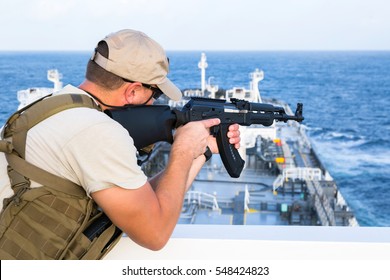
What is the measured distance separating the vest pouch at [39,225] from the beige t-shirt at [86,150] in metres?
0.07

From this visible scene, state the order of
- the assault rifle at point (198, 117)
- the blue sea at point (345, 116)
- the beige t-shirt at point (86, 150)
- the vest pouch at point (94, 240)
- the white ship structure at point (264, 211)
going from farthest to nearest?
the blue sea at point (345, 116) → the white ship structure at point (264, 211) → the assault rifle at point (198, 117) → the vest pouch at point (94, 240) → the beige t-shirt at point (86, 150)

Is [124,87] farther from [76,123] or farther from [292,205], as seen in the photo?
[292,205]

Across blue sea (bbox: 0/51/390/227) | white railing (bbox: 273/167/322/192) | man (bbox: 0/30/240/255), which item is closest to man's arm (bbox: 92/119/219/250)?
man (bbox: 0/30/240/255)

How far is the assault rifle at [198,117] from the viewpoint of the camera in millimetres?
1827

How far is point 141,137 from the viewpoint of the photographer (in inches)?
73.2

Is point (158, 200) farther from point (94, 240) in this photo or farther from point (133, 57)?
point (133, 57)

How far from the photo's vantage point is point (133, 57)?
1.69m

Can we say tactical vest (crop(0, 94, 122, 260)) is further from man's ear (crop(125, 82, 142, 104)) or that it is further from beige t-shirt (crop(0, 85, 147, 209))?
man's ear (crop(125, 82, 142, 104))

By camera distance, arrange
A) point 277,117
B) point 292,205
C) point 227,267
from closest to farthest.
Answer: point 227,267
point 277,117
point 292,205

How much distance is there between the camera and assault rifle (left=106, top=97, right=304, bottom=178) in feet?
5.99

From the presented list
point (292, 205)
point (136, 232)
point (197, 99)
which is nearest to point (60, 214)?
point (136, 232)

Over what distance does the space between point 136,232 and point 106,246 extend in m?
0.26

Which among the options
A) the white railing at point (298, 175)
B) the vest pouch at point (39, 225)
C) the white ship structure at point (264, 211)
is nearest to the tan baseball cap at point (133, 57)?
the vest pouch at point (39, 225)

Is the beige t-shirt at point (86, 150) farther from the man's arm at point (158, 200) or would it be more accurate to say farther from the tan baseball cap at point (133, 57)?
the tan baseball cap at point (133, 57)
